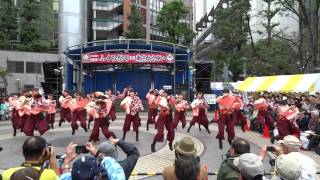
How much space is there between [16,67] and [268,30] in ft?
79.6

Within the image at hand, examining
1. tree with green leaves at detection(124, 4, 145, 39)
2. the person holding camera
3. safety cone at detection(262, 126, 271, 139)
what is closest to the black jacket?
the person holding camera

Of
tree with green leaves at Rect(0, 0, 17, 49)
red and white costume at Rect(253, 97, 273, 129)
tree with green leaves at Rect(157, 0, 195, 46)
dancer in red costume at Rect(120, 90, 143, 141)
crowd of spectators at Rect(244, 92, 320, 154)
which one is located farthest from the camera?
tree with green leaves at Rect(157, 0, 195, 46)

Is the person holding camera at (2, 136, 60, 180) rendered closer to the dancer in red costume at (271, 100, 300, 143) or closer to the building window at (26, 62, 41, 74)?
the dancer in red costume at (271, 100, 300, 143)

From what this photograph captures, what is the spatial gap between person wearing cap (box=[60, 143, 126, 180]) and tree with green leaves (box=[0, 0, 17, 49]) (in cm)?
4573

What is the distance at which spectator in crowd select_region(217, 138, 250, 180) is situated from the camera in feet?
16.1

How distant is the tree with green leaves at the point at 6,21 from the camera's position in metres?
47.9

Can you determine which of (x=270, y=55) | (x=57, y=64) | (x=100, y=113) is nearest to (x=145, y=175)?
(x=100, y=113)

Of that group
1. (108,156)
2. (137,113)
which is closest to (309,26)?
(137,113)

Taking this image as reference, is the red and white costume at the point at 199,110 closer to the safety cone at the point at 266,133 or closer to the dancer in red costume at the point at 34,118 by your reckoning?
the safety cone at the point at 266,133

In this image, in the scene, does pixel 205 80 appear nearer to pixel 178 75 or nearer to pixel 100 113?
pixel 178 75

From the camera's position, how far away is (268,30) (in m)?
40.3

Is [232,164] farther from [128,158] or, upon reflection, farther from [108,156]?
[108,156]

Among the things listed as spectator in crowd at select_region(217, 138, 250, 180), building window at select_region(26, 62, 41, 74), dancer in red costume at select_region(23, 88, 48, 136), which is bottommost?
dancer in red costume at select_region(23, 88, 48, 136)

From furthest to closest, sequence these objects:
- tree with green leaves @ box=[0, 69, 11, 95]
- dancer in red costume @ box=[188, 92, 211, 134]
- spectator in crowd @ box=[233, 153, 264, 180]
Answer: tree with green leaves @ box=[0, 69, 11, 95] → dancer in red costume @ box=[188, 92, 211, 134] → spectator in crowd @ box=[233, 153, 264, 180]
